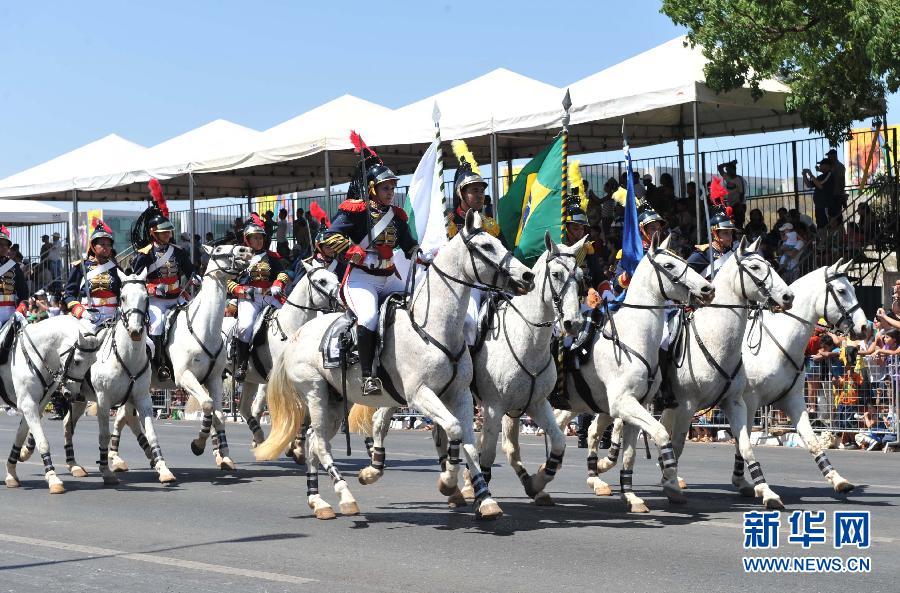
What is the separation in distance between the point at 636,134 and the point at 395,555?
1945 cm

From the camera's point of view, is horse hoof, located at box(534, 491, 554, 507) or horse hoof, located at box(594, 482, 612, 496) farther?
horse hoof, located at box(594, 482, 612, 496)

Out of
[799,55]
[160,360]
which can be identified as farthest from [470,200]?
[799,55]

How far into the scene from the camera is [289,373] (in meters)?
12.8

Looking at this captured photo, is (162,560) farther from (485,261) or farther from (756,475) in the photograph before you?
(756,475)

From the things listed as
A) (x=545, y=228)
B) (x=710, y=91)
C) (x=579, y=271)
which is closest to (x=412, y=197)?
(x=545, y=228)

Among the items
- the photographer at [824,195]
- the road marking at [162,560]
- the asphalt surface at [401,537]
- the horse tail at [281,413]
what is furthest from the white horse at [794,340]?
the photographer at [824,195]

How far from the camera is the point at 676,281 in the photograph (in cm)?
1228

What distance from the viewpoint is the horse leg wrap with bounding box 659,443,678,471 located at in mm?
11953

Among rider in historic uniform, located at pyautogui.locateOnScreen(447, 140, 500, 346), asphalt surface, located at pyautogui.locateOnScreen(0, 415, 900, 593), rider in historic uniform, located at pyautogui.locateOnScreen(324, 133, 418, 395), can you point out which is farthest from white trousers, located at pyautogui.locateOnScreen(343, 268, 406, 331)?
asphalt surface, located at pyautogui.locateOnScreen(0, 415, 900, 593)

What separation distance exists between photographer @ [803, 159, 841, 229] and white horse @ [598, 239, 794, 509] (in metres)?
10.8

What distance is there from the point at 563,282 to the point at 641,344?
1.20m

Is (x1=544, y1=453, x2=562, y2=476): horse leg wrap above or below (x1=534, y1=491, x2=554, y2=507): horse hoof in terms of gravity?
above

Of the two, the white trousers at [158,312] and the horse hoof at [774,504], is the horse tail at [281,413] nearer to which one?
the white trousers at [158,312]

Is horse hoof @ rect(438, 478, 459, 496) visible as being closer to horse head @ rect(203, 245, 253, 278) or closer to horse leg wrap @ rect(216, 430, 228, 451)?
horse head @ rect(203, 245, 253, 278)
